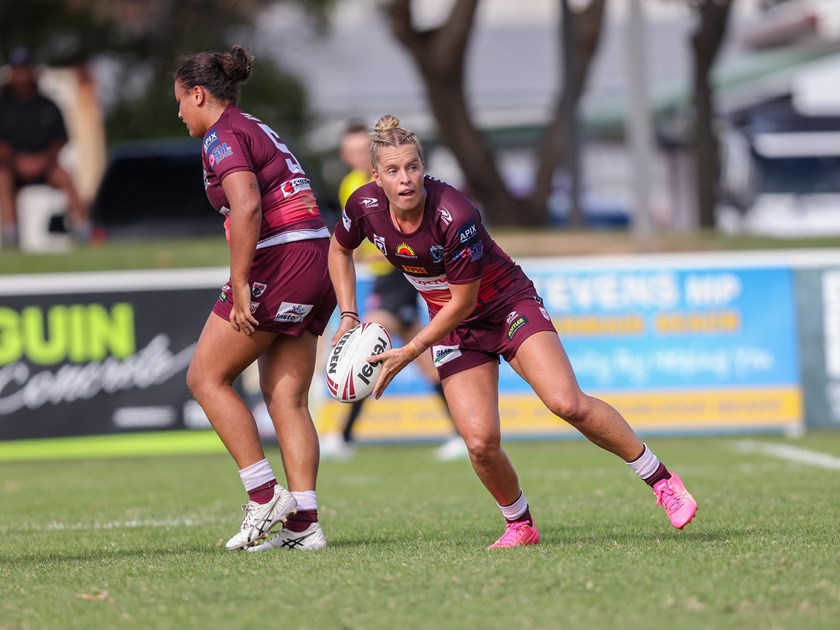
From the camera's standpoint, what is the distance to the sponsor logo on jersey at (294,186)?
6.57 m

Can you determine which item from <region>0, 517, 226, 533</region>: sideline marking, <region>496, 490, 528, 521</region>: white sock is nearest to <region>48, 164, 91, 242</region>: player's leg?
<region>0, 517, 226, 533</region>: sideline marking

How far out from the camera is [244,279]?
6328mm

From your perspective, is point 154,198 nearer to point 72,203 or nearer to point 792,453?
point 72,203

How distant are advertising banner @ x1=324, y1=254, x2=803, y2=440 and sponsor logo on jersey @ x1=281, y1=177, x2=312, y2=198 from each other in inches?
268

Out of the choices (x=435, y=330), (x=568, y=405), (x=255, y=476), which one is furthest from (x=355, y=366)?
(x=568, y=405)

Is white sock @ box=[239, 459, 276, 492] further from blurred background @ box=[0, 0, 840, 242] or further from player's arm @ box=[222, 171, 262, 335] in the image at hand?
blurred background @ box=[0, 0, 840, 242]

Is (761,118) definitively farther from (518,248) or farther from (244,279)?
(244,279)

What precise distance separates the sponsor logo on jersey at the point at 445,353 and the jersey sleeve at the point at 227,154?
117cm

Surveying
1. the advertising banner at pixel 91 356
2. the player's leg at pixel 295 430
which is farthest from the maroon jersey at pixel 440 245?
the advertising banner at pixel 91 356

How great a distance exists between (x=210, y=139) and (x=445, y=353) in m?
1.43

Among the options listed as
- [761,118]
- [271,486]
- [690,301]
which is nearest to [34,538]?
[271,486]

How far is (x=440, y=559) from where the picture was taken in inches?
237

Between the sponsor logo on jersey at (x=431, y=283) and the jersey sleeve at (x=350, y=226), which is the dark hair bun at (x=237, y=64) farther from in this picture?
the sponsor logo on jersey at (x=431, y=283)

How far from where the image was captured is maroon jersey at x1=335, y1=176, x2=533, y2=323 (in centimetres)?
609
